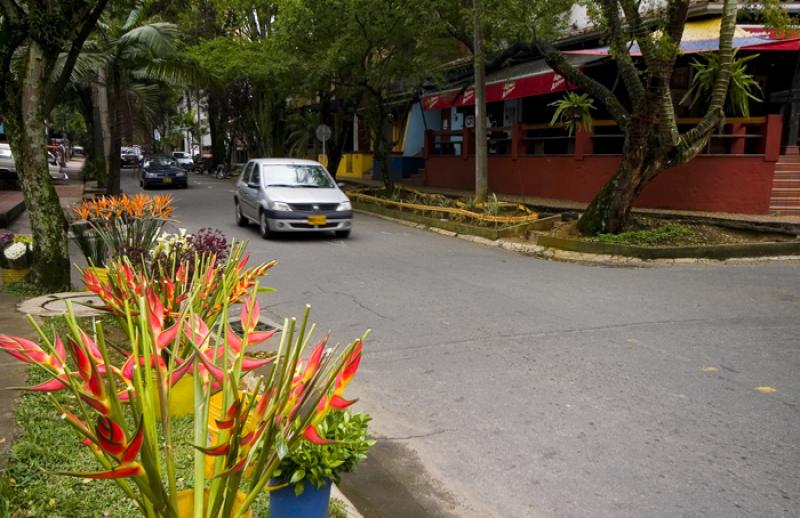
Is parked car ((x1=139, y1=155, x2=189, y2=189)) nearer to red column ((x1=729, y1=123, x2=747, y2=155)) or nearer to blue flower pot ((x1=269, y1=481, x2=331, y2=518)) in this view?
red column ((x1=729, y1=123, x2=747, y2=155))

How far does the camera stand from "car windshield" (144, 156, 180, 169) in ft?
100

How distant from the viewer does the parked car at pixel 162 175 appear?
97.6 ft

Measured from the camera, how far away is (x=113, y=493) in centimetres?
336

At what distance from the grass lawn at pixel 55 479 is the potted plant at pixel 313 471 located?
551 mm

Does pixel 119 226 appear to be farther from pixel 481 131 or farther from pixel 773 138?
pixel 773 138

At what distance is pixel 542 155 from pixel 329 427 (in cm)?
1679

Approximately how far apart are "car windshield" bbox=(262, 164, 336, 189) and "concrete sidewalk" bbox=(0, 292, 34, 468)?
7.69 meters

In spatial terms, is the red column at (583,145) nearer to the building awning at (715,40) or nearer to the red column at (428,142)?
the building awning at (715,40)

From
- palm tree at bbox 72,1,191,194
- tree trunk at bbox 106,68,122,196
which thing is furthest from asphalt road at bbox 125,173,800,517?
tree trunk at bbox 106,68,122,196

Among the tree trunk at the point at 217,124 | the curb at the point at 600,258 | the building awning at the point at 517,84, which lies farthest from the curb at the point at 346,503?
the tree trunk at the point at 217,124

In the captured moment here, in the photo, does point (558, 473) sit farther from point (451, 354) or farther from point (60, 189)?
point (60, 189)

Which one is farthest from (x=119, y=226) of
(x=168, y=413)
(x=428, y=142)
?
(x=428, y=142)

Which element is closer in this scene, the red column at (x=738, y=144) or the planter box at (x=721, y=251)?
the planter box at (x=721, y=251)

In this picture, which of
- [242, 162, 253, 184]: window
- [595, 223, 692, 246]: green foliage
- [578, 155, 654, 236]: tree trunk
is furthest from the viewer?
[242, 162, 253, 184]: window
